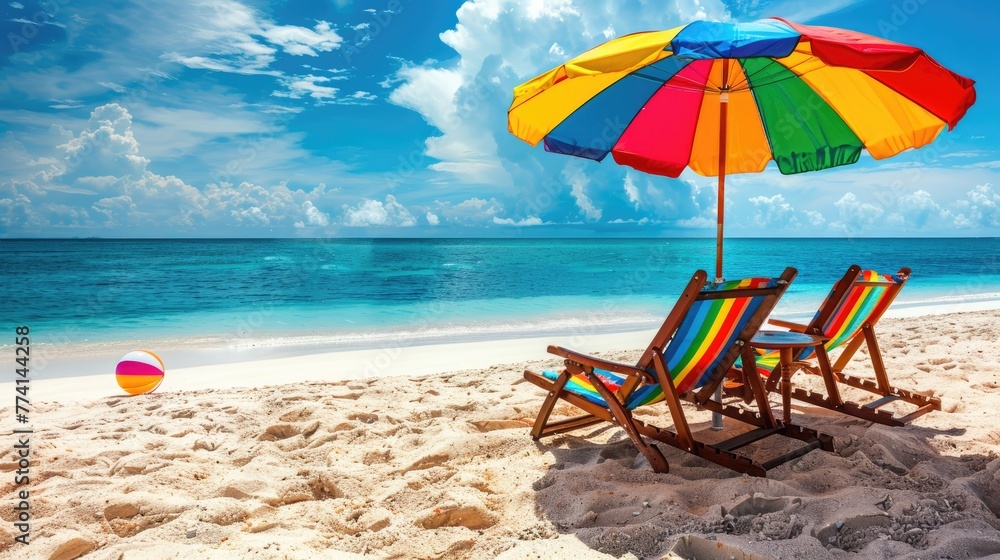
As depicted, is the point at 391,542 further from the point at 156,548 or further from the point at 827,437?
the point at 827,437

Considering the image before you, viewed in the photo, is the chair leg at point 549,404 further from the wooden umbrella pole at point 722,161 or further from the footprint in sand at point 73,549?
the footprint in sand at point 73,549

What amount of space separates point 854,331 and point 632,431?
189cm

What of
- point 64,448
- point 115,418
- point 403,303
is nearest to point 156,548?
point 64,448

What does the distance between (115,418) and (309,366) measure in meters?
2.26

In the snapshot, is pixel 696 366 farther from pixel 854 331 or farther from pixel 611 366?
pixel 854 331

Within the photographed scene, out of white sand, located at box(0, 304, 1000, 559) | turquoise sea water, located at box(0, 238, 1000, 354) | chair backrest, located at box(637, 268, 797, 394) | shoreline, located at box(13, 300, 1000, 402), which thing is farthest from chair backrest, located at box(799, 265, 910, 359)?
turquoise sea water, located at box(0, 238, 1000, 354)

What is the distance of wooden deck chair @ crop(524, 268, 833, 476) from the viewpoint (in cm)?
250

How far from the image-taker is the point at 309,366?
6059 millimetres

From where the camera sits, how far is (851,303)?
332cm

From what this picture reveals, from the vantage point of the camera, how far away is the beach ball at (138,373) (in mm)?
4664

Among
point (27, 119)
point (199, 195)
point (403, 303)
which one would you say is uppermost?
point (27, 119)

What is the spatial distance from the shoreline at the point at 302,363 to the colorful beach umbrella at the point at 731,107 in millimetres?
2794

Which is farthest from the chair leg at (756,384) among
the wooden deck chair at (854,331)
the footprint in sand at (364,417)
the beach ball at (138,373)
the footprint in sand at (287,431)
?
the beach ball at (138,373)

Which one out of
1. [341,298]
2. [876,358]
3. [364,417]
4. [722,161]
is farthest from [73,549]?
[341,298]
